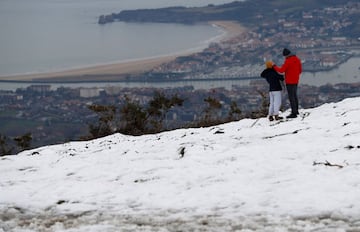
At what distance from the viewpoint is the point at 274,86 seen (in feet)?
38.3

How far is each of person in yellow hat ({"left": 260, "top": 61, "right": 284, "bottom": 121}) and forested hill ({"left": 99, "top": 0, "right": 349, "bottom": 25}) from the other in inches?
2178

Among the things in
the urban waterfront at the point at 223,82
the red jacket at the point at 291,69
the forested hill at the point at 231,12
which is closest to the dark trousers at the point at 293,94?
the red jacket at the point at 291,69

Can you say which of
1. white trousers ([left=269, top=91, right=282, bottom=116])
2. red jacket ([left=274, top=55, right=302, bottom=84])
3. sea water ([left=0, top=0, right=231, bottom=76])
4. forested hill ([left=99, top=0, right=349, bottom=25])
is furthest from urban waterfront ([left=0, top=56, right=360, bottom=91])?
forested hill ([left=99, top=0, right=349, bottom=25])

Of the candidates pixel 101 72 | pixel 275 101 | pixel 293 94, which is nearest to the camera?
pixel 293 94

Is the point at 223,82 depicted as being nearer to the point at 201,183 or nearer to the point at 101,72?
the point at 101,72

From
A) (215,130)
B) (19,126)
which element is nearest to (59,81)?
(19,126)

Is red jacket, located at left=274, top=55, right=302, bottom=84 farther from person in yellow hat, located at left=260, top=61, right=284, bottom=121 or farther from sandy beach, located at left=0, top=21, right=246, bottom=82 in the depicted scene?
sandy beach, located at left=0, top=21, right=246, bottom=82

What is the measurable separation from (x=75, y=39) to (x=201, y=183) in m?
65.3

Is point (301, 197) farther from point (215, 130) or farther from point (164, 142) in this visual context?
point (215, 130)

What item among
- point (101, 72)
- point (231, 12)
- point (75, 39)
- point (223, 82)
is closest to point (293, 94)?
point (223, 82)

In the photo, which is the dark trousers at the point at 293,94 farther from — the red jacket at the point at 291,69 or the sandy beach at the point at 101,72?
the sandy beach at the point at 101,72

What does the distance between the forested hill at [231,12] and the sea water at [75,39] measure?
1868 millimetres

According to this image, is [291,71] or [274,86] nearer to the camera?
[291,71]

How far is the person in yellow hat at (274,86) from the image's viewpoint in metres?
11.6
